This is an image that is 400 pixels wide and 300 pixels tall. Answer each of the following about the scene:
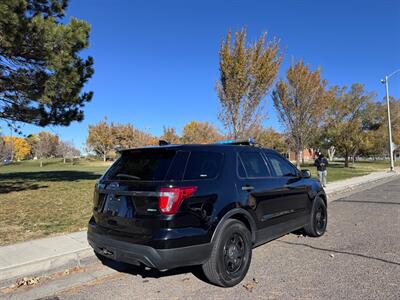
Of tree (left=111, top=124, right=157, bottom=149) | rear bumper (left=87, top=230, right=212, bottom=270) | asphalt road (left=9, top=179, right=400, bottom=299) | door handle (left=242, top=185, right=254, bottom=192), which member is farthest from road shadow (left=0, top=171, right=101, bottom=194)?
tree (left=111, top=124, right=157, bottom=149)

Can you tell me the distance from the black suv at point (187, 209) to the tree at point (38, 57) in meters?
6.59

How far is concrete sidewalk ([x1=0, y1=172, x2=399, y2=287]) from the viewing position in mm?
5223

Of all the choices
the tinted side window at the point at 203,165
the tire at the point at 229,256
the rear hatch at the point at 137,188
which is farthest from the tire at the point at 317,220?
the rear hatch at the point at 137,188

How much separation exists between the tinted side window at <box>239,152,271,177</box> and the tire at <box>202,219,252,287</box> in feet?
2.93

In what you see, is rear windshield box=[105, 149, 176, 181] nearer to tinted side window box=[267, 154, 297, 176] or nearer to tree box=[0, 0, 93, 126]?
tinted side window box=[267, 154, 297, 176]

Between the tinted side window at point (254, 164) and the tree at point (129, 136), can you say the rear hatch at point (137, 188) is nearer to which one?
the tinted side window at point (254, 164)

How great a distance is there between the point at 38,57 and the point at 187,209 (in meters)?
8.72

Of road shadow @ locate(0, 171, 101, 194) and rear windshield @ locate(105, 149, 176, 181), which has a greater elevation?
rear windshield @ locate(105, 149, 176, 181)

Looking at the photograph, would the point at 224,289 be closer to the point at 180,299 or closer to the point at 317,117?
the point at 180,299

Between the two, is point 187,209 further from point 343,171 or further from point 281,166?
point 343,171

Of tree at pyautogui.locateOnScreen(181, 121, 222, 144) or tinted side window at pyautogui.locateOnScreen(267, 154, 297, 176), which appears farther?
tree at pyautogui.locateOnScreen(181, 121, 222, 144)

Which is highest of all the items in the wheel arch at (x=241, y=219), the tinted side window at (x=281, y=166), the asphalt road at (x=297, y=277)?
the tinted side window at (x=281, y=166)

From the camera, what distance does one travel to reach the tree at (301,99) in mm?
26859

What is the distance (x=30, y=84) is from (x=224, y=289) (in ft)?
30.9
